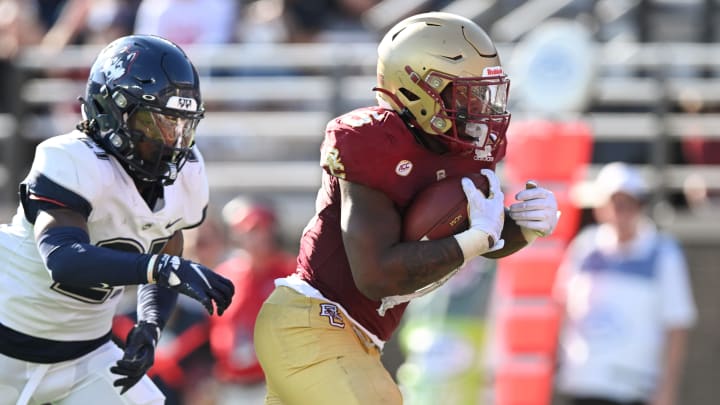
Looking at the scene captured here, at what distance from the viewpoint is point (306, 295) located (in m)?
4.03

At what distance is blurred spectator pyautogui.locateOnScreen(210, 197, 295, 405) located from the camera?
7.25 metres

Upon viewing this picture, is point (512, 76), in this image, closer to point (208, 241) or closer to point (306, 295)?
point (208, 241)

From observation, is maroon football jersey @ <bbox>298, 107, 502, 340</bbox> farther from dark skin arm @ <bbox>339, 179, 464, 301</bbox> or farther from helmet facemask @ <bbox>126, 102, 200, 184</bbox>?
helmet facemask @ <bbox>126, 102, 200, 184</bbox>

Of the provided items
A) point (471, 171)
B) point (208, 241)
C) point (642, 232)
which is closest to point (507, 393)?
point (642, 232)

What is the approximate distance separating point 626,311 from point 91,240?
353 centimetres

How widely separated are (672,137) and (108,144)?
510cm

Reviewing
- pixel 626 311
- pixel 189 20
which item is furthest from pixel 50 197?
pixel 189 20

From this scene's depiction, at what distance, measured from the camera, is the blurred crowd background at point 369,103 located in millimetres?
7348

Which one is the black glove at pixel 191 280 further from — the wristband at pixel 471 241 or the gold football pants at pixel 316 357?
the wristband at pixel 471 241

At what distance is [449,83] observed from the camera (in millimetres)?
3957

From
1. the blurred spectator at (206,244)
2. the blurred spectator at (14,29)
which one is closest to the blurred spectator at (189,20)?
the blurred spectator at (14,29)

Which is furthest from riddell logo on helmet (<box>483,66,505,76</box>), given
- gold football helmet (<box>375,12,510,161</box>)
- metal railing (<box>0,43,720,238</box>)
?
metal railing (<box>0,43,720,238</box>)

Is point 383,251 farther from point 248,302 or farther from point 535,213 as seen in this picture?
point 248,302

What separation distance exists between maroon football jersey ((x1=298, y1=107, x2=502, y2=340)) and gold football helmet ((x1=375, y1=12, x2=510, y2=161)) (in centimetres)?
7
